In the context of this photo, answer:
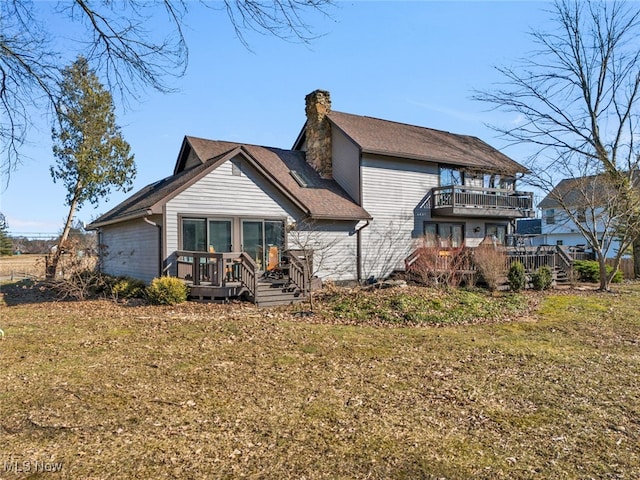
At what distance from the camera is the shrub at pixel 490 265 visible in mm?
15797

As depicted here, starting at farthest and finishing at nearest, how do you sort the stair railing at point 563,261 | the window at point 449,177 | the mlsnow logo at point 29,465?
1. the window at point 449,177
2. the stair railing at point 563,261
3. the mlsnow logo at point 29,465

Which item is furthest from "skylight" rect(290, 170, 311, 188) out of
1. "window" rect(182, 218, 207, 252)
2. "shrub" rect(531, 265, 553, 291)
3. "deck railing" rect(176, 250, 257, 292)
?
"shrub" rect(531, 265, 553, 291)

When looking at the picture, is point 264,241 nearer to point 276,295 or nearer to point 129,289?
point 276,295

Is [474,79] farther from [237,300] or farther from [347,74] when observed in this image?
[237,300]

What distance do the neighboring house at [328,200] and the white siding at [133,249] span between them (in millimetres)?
48

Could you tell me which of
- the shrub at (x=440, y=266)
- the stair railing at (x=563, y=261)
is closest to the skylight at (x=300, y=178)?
the shrub at (x=440, y=266)

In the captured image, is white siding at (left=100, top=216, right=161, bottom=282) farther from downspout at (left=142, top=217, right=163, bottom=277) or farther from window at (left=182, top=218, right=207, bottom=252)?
window at (left=182, top=218, right=207, bottom=252)

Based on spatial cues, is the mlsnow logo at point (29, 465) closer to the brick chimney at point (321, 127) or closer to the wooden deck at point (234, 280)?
the wooden deck at point (234, 280)

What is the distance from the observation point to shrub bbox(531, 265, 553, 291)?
56.6 feet

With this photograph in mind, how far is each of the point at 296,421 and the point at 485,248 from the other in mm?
13922

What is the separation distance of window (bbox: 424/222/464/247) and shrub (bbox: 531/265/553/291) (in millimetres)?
3828

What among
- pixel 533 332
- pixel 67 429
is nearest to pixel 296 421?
pixel 67 429

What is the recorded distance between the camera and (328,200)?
17.8m

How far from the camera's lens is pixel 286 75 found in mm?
8352
